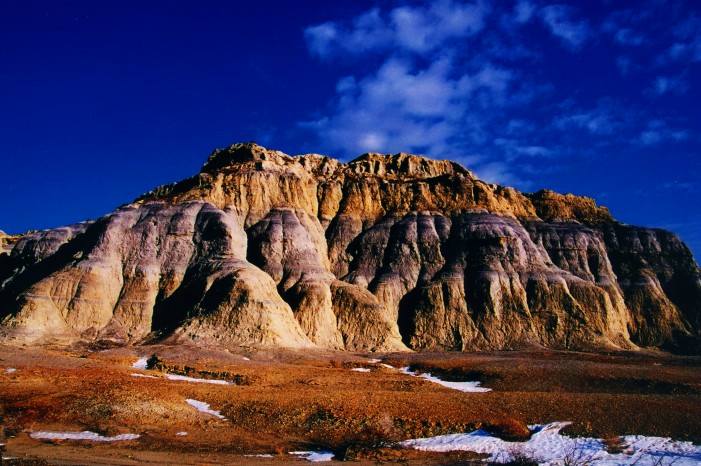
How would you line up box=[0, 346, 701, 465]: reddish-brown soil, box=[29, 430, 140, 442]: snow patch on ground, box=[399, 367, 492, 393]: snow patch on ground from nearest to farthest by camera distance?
1. box=[0, 346, 701, 465]: reddish-brown soil
2. box=[29, 430, 140, 442]: snow patch on ground
3. box=[399, 367, 492, 393]: snow patch on ground

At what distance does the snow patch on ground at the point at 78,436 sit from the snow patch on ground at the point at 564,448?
34.8 ft

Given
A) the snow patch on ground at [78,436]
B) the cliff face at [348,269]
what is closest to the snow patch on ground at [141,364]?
the cliff face at [348,269]

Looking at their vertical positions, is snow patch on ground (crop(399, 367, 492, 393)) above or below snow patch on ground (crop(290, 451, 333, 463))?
above

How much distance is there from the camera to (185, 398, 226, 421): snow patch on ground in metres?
24.4

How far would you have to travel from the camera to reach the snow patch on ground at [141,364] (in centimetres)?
3907

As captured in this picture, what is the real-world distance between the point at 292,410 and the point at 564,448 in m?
11.7

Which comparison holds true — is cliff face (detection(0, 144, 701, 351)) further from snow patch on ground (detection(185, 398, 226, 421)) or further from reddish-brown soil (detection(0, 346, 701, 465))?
snow patch on ground (detection(185, 398, 226, 421))

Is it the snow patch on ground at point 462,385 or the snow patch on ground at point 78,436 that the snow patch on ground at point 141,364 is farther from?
the snow patch on ground at point 462,385

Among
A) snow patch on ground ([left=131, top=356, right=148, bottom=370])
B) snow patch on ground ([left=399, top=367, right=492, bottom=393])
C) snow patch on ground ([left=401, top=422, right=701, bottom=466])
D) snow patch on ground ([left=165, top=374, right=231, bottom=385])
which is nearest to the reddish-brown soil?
snow patch on ground ([left=401, top=422, right=701, bottom=466])

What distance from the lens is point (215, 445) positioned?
1962 cm

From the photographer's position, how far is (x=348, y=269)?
7944cm

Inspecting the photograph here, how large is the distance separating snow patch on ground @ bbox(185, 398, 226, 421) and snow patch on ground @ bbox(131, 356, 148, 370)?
14.3 m

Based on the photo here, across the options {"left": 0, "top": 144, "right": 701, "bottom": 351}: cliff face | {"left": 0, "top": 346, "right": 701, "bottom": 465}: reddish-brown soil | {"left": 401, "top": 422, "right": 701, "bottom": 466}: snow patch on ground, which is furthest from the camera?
{"left": 0, "top": 144, "right": 701, "bottom": 351}: cliff face

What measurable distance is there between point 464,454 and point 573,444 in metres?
4.00
